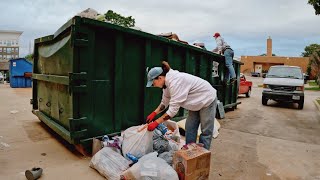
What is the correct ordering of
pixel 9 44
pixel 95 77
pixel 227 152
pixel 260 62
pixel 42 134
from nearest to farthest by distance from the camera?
pixel 95 77 → pixel 227 152 → pixel 42 134 → pixel 260 62 → pixel 9 44

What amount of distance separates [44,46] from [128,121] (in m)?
2.23

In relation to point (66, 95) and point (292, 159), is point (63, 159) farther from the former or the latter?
point (292, 159)

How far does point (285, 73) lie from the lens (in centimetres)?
1097

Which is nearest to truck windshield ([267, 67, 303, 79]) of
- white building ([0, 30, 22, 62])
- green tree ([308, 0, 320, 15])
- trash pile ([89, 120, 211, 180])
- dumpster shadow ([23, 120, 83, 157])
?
green tree ([308, 0, 320, 15])

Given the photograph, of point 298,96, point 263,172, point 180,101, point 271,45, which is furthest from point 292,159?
point 271,45

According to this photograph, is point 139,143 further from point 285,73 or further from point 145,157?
point 285,73

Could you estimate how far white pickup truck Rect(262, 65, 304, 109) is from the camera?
1023 centimetres

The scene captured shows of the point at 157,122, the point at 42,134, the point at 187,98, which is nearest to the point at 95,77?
the point at 157,122

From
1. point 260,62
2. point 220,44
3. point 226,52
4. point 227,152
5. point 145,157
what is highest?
point 260,62

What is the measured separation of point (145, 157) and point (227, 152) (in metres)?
2.03

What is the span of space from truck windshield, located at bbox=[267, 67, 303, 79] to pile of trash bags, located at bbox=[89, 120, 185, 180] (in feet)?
28.1

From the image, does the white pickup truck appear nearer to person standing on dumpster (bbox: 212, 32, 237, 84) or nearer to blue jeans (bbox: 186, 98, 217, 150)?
person standing on dumpster (bbox: 212, 32, 237, 84)

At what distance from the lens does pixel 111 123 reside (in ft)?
13.2

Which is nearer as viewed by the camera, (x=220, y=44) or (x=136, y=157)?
(x=136, y=157)
